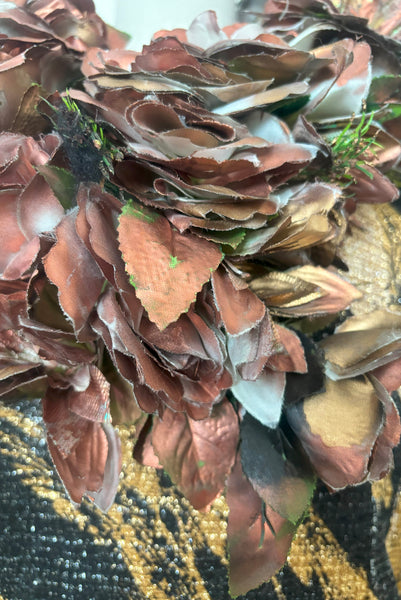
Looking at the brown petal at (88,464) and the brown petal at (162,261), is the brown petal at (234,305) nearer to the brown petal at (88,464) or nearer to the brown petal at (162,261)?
the brown petal at (162,261)

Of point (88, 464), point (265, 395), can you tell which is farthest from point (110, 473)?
point (265, 395)

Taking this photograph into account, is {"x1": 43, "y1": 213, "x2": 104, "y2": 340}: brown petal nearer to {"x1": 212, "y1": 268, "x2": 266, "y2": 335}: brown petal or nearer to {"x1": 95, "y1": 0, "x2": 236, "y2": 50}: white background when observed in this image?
{"x1": 212, "y1": 268, "x2": 266, "y2": 335}: brown petal

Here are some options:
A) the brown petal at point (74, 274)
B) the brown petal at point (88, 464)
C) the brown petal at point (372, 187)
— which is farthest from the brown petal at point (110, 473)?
the brown petal at point (372, 187)

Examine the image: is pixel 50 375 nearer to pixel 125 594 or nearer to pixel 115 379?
pixel 115 379

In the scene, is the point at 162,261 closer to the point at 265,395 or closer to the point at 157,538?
the point at 265,395

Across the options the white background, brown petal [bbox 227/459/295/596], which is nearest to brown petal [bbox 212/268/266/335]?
brown petal [bbox 227/459/295/596]

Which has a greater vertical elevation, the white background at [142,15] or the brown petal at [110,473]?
the white background at [142,15]

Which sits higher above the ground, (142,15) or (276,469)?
(142,15)
